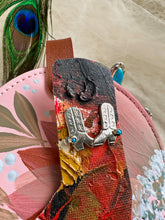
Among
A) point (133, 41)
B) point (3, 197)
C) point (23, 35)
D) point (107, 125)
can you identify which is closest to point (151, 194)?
point (107, 125)

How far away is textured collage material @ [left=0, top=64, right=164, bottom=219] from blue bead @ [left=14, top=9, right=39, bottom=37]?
0.17m

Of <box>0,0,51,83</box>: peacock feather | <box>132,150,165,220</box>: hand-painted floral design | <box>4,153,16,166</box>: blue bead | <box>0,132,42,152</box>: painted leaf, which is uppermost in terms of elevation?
<box>0,0,51,83</box>: peacock feather

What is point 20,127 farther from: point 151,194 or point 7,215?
point 151,194

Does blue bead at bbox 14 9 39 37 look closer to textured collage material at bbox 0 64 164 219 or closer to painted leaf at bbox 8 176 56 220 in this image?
textured collage material at bbox 0 64 164 219

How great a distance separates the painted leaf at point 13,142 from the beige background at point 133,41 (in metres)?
0.51

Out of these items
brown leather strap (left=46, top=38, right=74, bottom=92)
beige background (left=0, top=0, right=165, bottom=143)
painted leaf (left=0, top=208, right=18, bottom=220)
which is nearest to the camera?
painted leaf (left=0, top=208, right=18, bottom=220)

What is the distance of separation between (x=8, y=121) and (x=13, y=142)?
4cm

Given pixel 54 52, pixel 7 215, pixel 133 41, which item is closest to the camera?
pixel 7 215

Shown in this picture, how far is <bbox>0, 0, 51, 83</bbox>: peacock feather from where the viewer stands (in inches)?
25.1

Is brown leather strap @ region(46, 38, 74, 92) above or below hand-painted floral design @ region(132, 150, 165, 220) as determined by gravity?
above

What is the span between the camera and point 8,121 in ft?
1.54

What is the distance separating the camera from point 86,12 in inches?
34.9

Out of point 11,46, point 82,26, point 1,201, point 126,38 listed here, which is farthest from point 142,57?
point 1,201

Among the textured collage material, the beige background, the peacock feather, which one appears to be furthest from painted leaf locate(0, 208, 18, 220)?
the beige background
